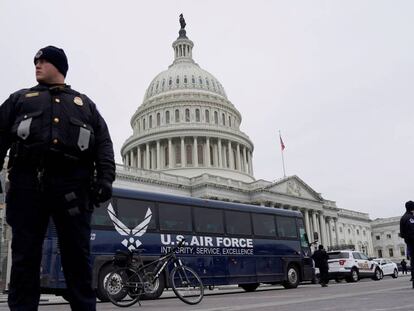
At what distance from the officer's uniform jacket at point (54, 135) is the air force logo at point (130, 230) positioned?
11.9 meters

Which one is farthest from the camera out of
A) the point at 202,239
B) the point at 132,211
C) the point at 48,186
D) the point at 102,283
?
the point at 202,239

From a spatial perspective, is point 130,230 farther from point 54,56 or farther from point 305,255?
point 54,56

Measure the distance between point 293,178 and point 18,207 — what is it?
2807 inches

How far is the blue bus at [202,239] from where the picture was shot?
15.0 metres

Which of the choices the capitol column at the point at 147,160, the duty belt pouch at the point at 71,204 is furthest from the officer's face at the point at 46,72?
the capitol column at the point at 147,160

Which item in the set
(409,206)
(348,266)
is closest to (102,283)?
(409,206)

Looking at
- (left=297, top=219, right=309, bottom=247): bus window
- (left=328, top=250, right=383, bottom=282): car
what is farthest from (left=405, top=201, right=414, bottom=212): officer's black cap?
(left=328, top=250, right=383, bottom=282): car

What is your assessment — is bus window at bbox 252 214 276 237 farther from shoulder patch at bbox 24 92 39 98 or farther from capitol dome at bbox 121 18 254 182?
capitol dome at bbox 121 18 254 182

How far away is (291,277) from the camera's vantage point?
20.7 meters

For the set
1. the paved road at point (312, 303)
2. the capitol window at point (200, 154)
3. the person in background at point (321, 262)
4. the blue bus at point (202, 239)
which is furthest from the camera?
the capitol window at point (200, 154)

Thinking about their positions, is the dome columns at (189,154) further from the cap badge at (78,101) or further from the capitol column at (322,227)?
the cap badge at (78,101)

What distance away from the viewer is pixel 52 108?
13.3ft

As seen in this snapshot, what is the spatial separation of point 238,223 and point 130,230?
525cm

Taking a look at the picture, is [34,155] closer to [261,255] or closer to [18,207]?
[18,207]
